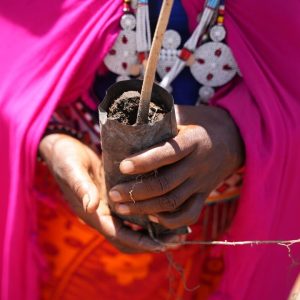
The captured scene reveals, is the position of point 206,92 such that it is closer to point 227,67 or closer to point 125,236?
point 227,67

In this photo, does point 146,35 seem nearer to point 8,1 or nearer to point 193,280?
point 8,1

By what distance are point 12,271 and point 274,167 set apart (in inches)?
27.0

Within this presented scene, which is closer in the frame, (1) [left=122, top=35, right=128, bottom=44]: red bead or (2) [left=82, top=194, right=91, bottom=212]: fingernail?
(2) [left=82, top=194, right=91, bottom=212]: fingernail

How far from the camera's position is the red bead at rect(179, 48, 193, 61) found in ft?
4.10

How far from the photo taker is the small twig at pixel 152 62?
2.70ft

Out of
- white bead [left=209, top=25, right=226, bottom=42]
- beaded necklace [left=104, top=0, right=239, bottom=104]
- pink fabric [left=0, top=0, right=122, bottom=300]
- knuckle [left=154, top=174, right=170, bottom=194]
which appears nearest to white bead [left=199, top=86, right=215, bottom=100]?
beaded necklace [left=104, top=0, right=239, bottom=104]

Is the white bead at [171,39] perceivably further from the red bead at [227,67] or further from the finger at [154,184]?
the finger at [154,184]

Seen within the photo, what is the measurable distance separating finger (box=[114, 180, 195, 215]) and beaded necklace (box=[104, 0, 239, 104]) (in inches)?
10.6

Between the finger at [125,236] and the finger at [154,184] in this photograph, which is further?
the finger at [125,236]

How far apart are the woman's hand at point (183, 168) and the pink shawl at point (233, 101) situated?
0.05 meters

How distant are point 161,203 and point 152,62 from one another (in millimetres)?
307

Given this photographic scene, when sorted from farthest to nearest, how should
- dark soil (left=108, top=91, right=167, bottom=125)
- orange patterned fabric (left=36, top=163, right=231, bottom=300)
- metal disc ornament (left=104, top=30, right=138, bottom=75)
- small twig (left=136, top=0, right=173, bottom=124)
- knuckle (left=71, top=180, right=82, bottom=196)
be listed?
orange patterned fabric (left=36, top=163, right=231, bottom=300), metal disc ornament (left=104, top=30, right=138, bottom=75), knuckle (left=71, top=180, right=82, bottom=196), dark soil (left=108, top=91, right=167, bottom=125), small twig (left=136, top=0, right=173, bottom=124)

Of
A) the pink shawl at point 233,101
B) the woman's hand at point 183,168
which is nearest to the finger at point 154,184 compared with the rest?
the woman's hand at point 183,168

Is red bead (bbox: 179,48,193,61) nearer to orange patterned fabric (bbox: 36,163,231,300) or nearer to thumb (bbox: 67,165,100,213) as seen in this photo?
thumb (bbox: 67,165,100,213)
